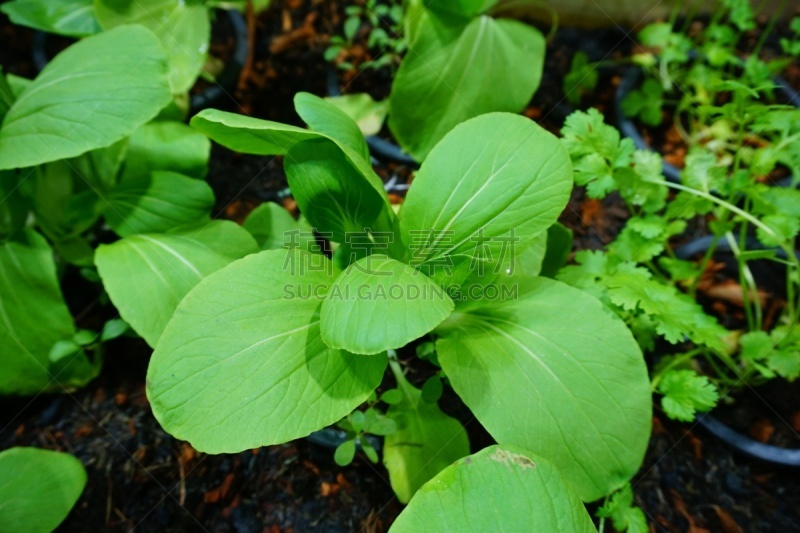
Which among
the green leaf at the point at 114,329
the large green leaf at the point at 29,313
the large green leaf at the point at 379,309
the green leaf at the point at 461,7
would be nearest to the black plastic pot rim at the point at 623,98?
the green leaf at the point at 461,7

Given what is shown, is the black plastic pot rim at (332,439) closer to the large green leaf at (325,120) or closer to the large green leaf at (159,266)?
the large green leaf at (159,266)

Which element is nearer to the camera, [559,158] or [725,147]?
[559,158]

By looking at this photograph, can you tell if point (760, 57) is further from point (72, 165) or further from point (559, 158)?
point (72, 165)

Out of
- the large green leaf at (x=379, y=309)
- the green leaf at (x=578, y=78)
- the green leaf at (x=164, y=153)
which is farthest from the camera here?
the green leaf at (x=578, y=78)

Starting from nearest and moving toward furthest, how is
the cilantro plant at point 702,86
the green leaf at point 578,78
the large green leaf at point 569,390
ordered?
the large green leaf at point 569,390 → the cilantro plant at point 702,86 → the green leaf at point 578,78

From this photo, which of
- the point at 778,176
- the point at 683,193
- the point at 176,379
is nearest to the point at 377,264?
the point at 176,379

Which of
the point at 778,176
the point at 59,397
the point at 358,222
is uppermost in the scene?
the point at 358,222

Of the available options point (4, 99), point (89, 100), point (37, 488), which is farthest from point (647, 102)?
point (37, 488)

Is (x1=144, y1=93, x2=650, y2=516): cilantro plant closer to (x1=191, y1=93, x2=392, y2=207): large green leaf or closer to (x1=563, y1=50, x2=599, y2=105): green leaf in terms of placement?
(x1=191, y1=93, x2=392, y2=207): large green leaf
